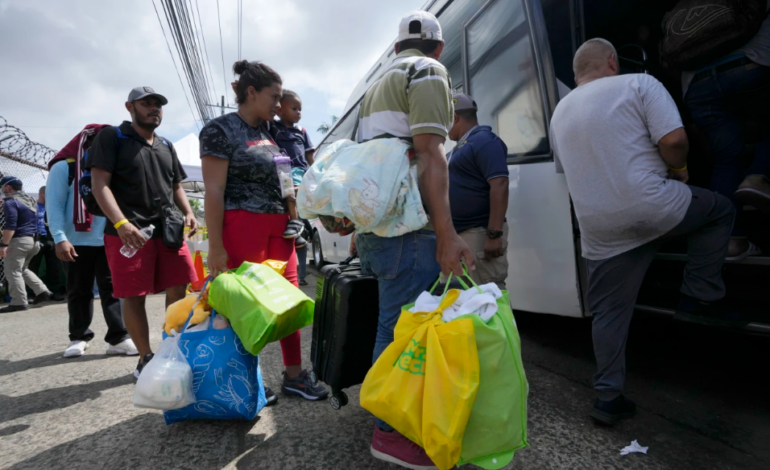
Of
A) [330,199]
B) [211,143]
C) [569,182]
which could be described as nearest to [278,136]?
[211,143]

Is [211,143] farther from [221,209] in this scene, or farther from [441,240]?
[441,240]

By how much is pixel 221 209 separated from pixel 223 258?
253mm

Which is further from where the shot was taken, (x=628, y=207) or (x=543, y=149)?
(x=543, y=149)

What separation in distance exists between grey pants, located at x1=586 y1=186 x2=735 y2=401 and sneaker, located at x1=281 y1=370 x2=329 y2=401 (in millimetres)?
1431

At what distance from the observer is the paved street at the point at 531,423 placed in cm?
179

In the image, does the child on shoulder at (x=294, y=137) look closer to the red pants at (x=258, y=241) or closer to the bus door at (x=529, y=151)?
the red pants at (x=258, y=241)

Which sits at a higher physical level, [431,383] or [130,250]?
[130,250]

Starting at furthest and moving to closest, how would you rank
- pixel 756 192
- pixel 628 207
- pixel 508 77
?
pixel 508 77, pixel 756 192, pixel 628 207

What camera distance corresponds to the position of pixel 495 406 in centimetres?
127

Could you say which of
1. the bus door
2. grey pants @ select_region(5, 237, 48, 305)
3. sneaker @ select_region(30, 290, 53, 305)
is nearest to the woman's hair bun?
the bus door

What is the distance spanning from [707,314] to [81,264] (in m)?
4.40

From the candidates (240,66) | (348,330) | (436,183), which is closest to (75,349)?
(240,66)

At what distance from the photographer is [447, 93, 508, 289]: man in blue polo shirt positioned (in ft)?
8.51

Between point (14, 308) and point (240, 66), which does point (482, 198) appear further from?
point (14, 308)
